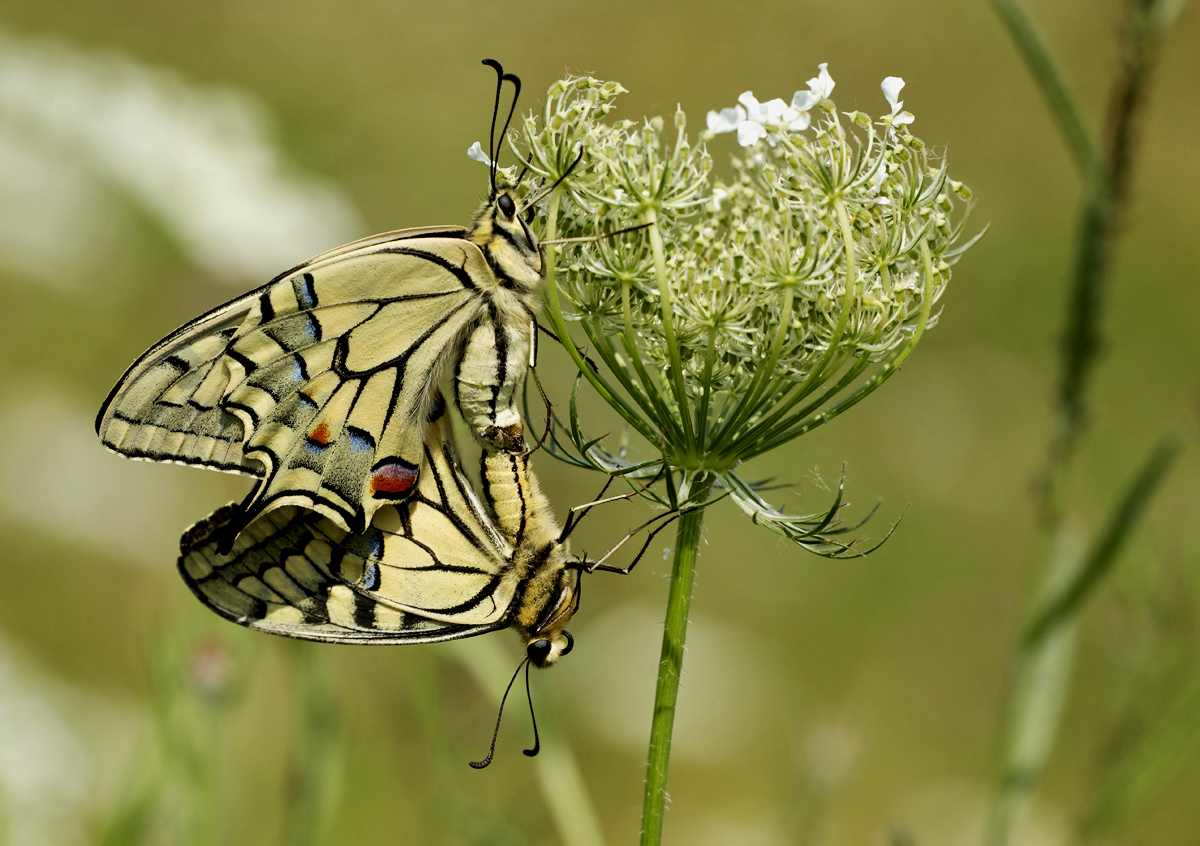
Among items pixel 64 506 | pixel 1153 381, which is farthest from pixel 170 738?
pixel 1153 381

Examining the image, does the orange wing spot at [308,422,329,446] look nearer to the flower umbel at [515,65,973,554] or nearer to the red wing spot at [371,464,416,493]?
the red wing spot at [371,464,416,493]

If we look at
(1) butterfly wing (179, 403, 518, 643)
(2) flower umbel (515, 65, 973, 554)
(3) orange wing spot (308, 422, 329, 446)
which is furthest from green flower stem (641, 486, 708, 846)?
(3) orange wing spot (308, 422, 329, 446)

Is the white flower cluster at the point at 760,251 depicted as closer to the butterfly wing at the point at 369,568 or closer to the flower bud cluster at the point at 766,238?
the flower bud cluster at the point at 766,238

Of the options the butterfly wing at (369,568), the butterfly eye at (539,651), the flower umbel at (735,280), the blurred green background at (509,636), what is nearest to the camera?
the flower umbel at (735,280)

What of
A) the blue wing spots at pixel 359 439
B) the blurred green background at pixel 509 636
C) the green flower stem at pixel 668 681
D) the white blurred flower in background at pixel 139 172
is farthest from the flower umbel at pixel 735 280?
the white blurred flower in background at pixel 139 172

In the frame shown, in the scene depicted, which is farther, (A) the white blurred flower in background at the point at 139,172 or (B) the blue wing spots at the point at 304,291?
(A) the white blurred flower in background at the point at 139,172

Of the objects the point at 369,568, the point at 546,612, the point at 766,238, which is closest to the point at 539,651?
the point at 546,612

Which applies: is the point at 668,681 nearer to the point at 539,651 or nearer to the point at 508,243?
the point at 539,651

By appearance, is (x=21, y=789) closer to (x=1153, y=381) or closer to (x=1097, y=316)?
(x=1097, y=316)
